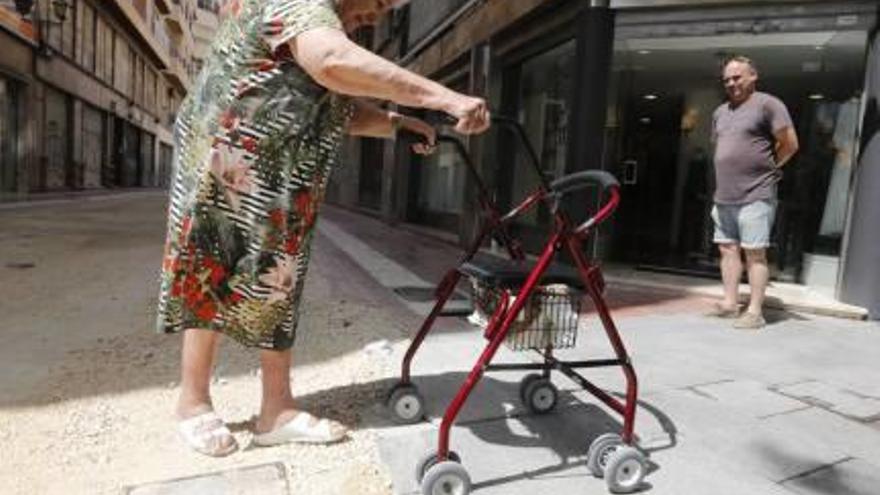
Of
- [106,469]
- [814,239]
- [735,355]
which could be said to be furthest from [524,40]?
[106,469]

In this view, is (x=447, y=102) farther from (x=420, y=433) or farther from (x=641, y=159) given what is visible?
(x=641, y=159)

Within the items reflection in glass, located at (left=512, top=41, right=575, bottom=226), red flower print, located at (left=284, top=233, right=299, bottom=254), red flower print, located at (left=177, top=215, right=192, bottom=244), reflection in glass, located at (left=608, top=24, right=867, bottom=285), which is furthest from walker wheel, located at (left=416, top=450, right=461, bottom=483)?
reflection in glass, located at (left=512, top=41, right=575, bottom=226)

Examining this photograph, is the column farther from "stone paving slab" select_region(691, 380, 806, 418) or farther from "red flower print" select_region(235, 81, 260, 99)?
"red flower print" select_region(235, 81, 260, 99)

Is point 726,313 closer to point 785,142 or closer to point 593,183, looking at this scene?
point 785,142

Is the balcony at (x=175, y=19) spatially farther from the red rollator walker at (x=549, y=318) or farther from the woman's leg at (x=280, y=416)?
the red rollator walker at (x=549, y=318)

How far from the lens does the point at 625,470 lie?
2.50m

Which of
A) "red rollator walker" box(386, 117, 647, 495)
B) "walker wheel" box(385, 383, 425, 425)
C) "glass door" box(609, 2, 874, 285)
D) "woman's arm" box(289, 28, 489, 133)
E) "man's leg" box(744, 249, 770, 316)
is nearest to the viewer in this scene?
"woman's arm" box(289, 28, 489, 133)

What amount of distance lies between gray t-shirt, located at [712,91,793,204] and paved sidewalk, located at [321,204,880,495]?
38.3 inches

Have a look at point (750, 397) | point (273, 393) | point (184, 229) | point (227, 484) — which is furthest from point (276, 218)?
point (750, 397)

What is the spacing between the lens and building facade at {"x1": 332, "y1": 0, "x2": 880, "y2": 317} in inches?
258

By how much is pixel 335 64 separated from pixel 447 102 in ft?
1.18

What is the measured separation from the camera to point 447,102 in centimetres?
231

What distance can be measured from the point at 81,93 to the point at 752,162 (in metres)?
25.8

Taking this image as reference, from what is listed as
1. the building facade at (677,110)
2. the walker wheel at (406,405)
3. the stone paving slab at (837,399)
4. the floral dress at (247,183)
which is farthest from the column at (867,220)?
the floral dress at (247,183)
